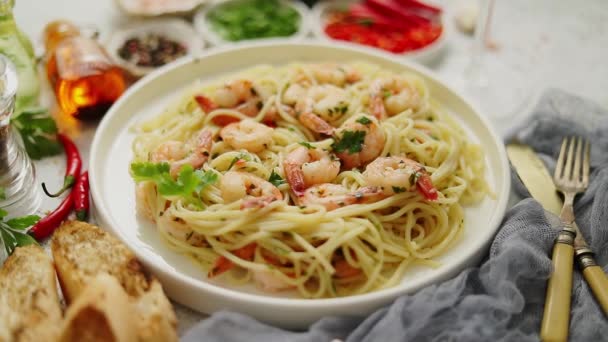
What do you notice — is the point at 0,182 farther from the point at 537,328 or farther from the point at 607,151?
the point at 607,151

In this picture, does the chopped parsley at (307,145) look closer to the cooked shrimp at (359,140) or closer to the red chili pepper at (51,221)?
the cooked shrimp at (359,140)

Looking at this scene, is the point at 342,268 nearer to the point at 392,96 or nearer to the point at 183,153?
the point at 183,153

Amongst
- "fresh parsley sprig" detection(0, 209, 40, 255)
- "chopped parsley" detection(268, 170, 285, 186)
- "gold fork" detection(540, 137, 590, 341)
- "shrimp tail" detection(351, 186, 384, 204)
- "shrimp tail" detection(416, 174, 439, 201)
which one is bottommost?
"fresh parsley sprig" detection(0, 209, 40, 255)

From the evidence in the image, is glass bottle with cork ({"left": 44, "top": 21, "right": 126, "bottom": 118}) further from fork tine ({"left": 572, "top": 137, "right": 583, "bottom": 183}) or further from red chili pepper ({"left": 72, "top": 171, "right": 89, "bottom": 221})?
fork tine ({"left": 572, "top": 137, "right": 583, "bottom": 183})

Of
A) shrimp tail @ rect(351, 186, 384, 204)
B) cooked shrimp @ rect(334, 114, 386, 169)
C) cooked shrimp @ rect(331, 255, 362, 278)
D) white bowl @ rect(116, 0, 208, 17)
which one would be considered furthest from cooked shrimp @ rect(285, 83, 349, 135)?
white bowl @ rect(116, 0, 208, 17)

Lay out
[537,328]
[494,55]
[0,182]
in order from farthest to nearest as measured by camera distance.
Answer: [494,55] < [0,182] < [537,328]

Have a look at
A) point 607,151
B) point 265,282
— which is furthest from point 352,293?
point 607,151
